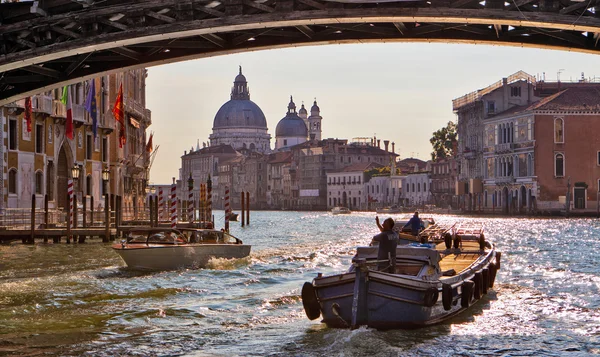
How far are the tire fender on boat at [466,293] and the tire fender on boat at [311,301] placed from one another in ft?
8.52

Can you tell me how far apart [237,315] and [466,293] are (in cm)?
353

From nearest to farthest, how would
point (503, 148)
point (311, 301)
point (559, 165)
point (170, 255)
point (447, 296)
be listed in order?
point (311, 301) → point (447, 296) → point (170, 255) → point (559, 165) → point (503, 148)

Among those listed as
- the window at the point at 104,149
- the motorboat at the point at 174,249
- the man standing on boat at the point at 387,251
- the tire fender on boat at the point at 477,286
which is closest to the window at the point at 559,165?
the window at the point at 104,149

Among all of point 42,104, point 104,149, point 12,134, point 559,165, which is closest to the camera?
point 12,134

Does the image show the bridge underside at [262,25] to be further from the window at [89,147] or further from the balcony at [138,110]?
the balcony at [138,110]

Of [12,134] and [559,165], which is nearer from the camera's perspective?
[12,134]

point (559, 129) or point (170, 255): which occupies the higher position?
point (559, 129)

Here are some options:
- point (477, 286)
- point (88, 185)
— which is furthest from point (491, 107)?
point (477, 286)

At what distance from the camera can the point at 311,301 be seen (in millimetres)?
15023

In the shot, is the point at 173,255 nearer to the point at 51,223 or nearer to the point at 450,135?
the point at 51,223

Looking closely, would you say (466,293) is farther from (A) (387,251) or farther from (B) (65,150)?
(B) (65,150)

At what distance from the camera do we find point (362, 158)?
518 feet

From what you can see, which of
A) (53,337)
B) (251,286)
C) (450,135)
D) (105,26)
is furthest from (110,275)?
(450,135)

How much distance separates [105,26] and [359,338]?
22.7ft
